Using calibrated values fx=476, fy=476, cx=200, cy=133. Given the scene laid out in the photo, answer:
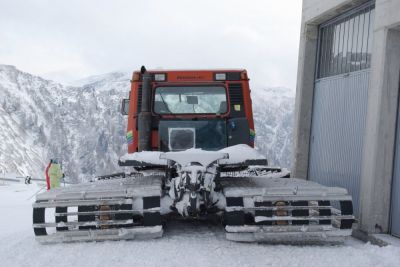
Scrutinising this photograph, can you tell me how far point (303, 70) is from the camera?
9.67m

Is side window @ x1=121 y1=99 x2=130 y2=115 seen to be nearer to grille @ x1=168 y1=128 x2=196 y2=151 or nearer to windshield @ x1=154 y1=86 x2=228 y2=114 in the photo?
windshield @ x1=154 y1=86 x2=228 y2=114

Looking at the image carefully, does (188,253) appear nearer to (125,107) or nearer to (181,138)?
(181,138)

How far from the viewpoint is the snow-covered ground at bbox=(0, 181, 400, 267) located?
16.4 ft

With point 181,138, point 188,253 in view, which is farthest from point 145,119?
point 188,253

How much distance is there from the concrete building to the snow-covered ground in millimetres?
975

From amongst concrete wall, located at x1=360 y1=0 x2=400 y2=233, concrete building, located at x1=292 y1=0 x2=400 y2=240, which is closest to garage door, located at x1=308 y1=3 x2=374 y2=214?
concrete building, located at x1=292 y1=0 x2=400 y2=240

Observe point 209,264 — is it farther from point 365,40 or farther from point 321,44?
point 321,44

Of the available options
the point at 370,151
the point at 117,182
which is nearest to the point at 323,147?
the point at 370,151

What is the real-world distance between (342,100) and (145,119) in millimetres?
3482

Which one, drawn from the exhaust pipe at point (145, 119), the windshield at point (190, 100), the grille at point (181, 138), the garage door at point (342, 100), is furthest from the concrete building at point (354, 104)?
the exhaust pipe at point (145, 119)

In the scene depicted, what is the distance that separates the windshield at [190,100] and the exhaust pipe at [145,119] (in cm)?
51

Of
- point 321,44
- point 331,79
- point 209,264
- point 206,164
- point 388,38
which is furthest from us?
point 321,44

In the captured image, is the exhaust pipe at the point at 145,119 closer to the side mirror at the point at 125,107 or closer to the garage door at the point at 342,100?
the side mirror at the point at 125,107

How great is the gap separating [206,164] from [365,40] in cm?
397
